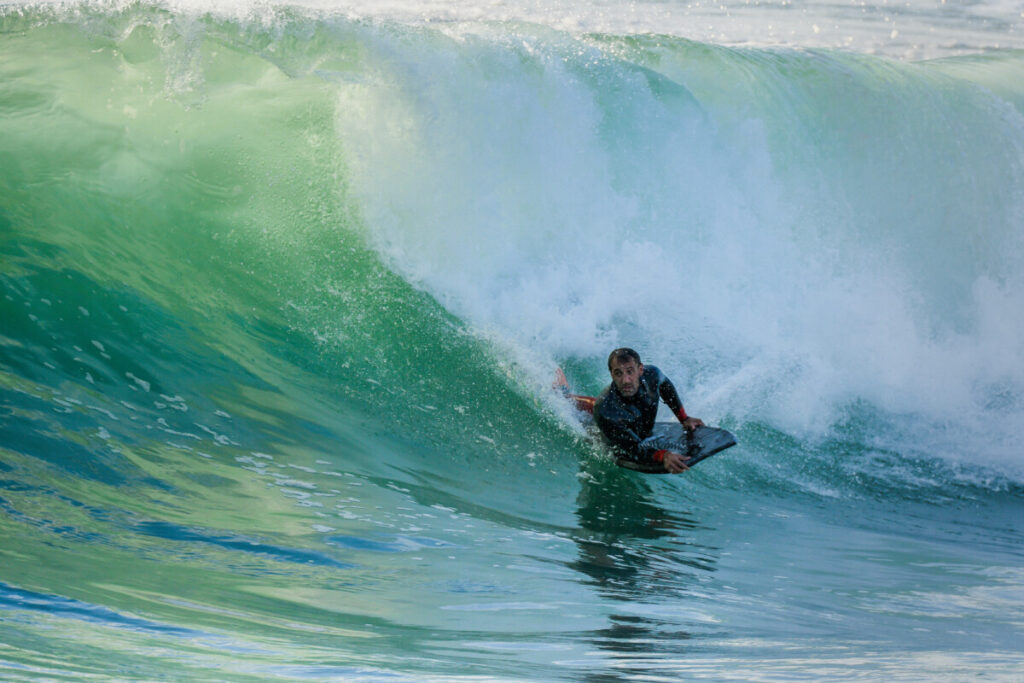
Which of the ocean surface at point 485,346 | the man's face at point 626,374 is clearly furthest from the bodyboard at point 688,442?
the man's face at point 626,374

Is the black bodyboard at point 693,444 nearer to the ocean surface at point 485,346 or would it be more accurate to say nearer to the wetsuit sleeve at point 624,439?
the wetsuit sleeve at point 624,439

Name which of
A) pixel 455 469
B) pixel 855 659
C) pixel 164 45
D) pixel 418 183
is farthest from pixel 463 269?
pixel 855 659

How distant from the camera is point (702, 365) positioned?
7.07m

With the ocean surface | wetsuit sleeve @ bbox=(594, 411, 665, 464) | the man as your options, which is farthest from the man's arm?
the ocean surface

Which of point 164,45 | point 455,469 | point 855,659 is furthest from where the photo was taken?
point 164,45

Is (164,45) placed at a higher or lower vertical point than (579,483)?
higher

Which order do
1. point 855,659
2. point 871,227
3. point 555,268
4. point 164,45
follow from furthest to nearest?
point 871,227 < point 555,268 < point 164,45 < point 855,659

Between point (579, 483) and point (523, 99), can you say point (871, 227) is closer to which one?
point (523, 99)

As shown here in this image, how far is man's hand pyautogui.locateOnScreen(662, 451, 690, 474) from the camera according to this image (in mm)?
4879

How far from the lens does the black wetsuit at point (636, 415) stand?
5301 millimetres

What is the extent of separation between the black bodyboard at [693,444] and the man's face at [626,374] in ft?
1.32

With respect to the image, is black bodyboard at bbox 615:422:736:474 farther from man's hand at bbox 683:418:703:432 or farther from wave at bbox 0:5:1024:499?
wave at bbox 0:5:1024:499

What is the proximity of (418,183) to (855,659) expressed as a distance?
5.13 meters

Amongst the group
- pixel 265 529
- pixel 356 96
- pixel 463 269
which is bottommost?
pixel 265 529
